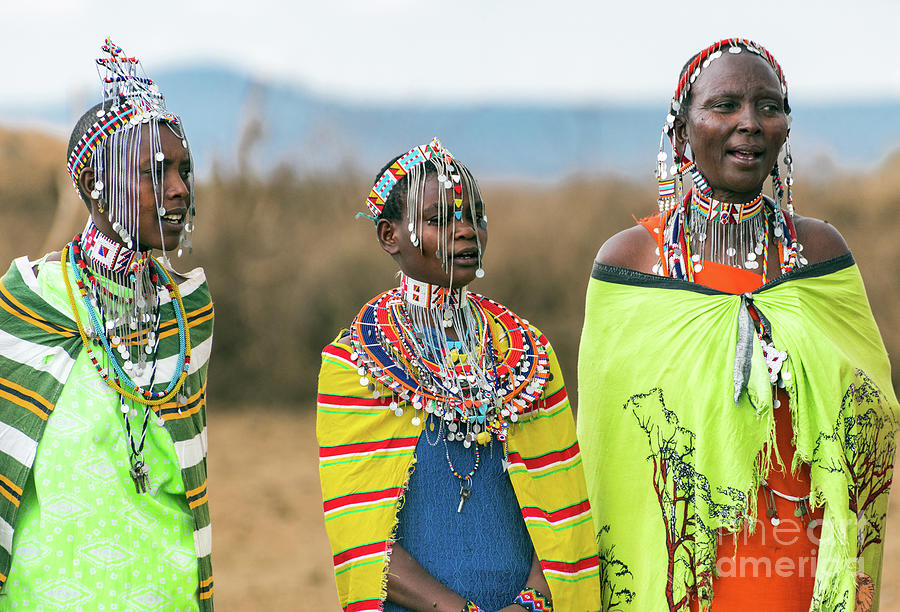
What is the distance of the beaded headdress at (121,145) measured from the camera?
290 cm

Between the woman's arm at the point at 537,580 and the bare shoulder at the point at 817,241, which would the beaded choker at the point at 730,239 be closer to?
the bare shoulder at the point at 817,241

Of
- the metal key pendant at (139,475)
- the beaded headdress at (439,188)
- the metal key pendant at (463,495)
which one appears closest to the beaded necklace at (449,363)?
the metal key pendant at (463,495)

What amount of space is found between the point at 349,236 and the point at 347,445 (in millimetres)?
10457

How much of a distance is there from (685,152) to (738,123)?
0.24m

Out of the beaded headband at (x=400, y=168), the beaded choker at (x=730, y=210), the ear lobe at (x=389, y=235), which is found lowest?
the ear lobe at (x=389, y=235)

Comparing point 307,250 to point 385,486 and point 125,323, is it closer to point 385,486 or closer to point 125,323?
point 125,323

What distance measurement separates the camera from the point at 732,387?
294 cm

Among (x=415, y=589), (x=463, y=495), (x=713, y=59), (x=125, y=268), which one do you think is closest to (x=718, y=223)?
(x=713, y=59)

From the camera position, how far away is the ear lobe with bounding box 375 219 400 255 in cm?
295

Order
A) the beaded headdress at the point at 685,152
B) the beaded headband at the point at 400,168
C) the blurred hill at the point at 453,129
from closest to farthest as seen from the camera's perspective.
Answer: the beaded headband at the point at 400,168 → the beaded headdress at the point at 685,152 → the blurred hill at the point at 453,129

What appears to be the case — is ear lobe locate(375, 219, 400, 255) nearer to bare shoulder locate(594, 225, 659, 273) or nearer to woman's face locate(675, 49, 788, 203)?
bare shoulder locate(594, 225, 659, 273)

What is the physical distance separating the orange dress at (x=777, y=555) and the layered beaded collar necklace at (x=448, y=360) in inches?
26.6

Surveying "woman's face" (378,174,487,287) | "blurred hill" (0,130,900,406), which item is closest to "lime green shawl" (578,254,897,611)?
"woman's face" (378,174,487,287)

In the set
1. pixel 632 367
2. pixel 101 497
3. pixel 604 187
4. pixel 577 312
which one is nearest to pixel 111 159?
pixel 101 497
